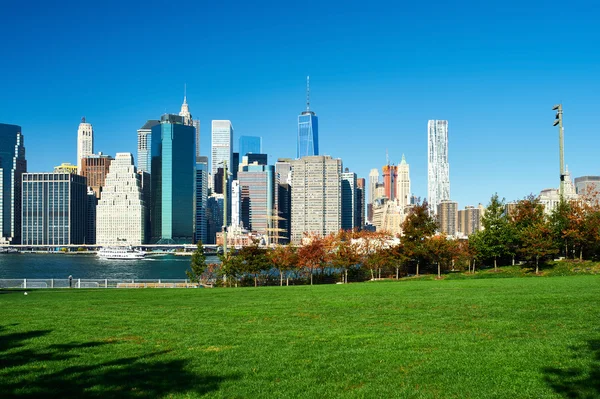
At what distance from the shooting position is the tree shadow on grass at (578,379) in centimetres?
689

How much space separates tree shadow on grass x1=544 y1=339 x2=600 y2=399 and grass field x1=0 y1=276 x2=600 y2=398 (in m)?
0.01

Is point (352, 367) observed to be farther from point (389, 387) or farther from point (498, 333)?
point (498, 333)

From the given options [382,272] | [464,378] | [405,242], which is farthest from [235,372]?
[382,272]

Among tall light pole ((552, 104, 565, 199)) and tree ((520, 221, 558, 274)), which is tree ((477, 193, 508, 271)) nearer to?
tree ((520, 221, 558, 274))

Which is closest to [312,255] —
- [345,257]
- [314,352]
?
[345,257]

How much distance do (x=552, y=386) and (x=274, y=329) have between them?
595 centimetres

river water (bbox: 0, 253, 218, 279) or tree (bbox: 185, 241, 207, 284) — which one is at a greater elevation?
tree (bbox: 185, 241, 207, 284)

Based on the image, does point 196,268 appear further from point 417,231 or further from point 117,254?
point 117,254

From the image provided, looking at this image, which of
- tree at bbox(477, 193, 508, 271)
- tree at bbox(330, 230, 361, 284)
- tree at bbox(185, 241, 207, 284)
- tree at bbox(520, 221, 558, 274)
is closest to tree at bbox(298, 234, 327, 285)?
tree at bbox(330, 230, 361, 284)

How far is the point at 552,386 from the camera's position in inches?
283

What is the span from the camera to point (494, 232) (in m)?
38.9

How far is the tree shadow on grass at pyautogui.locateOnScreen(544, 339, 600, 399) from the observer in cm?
689

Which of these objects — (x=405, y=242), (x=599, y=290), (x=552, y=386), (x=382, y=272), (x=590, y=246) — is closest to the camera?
(x=552, y=386)

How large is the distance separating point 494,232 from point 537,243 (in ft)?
17.7
